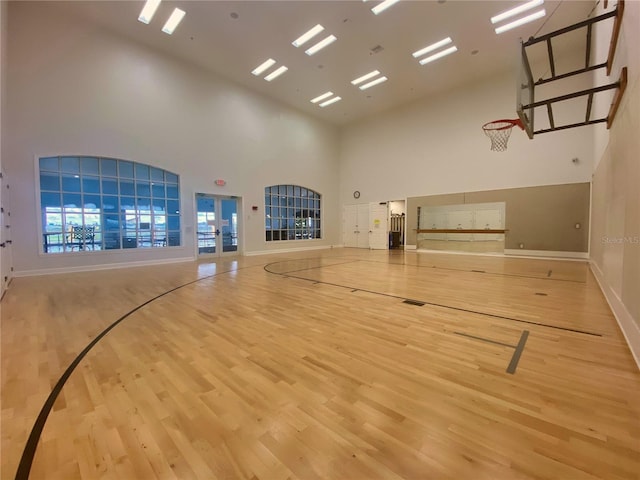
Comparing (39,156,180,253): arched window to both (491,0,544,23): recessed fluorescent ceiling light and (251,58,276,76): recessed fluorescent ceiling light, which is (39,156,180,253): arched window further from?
(491,0,544,23): recessed fluorescent ceiling light

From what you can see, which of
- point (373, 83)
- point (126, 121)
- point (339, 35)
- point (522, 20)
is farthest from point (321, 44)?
point (126, 121)

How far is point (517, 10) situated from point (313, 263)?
853 centimetres

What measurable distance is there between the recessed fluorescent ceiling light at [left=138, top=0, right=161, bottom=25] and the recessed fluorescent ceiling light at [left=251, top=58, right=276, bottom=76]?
329 cm

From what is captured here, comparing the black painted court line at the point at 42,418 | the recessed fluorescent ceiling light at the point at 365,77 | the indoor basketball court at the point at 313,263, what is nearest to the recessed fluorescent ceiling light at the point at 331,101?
the indoor basketball court at the point at 313,263

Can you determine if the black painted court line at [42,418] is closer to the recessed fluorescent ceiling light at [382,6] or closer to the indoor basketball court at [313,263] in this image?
the indoor basketball court at [313,263]

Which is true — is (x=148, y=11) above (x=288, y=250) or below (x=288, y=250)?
above

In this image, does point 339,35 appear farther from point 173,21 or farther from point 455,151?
point 455,151

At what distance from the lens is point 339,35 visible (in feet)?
26.5

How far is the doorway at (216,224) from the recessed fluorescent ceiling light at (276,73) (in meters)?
4.61

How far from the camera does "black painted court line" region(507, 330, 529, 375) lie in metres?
2.14

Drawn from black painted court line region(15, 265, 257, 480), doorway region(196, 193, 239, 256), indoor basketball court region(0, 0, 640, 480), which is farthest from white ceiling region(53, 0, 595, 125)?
black painted court line region(15, 265, 257, 480)

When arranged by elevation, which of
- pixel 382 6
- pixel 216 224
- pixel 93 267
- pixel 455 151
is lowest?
pixel 93 267

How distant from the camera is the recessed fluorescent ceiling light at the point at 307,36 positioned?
782cm

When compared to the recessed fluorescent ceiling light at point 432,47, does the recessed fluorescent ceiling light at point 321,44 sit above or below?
above
